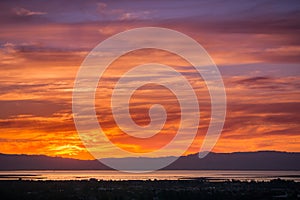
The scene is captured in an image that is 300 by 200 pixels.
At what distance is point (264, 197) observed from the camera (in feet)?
254

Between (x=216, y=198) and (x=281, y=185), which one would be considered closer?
(x=216, y=198)

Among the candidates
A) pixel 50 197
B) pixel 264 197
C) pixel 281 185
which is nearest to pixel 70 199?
pixel 50 197

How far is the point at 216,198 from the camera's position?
7694 cm

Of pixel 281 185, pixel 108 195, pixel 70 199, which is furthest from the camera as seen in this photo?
pixel 281 185

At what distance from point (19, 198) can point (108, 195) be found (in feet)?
35.9

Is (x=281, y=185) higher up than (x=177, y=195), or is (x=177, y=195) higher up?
(x=281, y=185)

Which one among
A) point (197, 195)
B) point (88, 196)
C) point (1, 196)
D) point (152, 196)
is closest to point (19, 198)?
point (1, 196)

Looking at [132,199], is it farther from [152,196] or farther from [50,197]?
[50,197]

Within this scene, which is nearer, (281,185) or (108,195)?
(108,195)

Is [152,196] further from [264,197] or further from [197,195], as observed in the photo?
[264,197]

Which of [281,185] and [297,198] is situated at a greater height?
[281,185]

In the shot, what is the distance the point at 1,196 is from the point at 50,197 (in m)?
6.10

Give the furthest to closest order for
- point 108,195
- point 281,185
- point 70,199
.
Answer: point 281,185
point 108,195
point 70,199

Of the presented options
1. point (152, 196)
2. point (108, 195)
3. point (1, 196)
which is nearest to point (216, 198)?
point (152, 196)
